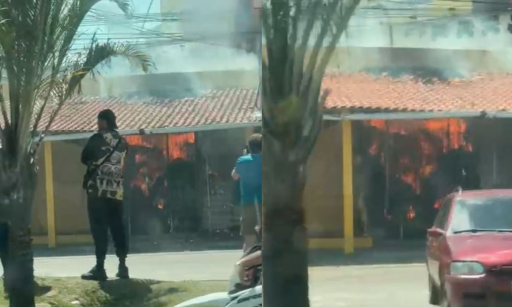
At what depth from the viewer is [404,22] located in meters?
9.18

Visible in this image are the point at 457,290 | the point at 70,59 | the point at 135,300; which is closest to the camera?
the point at 457,290

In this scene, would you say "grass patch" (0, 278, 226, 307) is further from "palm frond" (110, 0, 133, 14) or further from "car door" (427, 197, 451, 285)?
"palm frond" (110, 0, 133, 14)

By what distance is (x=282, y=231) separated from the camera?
17.6 ft

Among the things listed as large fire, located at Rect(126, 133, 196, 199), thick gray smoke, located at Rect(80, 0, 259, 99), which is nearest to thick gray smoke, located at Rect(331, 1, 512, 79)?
thick gray smoke, located at Rect(80, 0, 259, 99)

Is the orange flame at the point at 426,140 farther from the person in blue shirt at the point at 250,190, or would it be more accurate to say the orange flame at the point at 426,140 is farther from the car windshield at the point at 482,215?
the person in blue shirt at the point at 250,190

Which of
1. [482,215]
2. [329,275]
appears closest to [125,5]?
[329,275]

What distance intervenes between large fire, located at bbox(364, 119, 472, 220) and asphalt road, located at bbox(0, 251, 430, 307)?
8.94 feet

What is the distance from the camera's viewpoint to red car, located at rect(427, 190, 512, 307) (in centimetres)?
620

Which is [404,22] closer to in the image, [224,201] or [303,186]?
[303,186]

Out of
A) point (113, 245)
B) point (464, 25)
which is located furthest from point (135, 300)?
point (464, 25)

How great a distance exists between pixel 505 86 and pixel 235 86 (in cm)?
371

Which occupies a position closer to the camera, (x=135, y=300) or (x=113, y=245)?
(x=135, y=300)

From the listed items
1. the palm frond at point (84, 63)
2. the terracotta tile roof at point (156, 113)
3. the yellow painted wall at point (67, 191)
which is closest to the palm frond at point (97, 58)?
the palm frond at point (84, 63)

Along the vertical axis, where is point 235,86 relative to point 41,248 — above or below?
above
